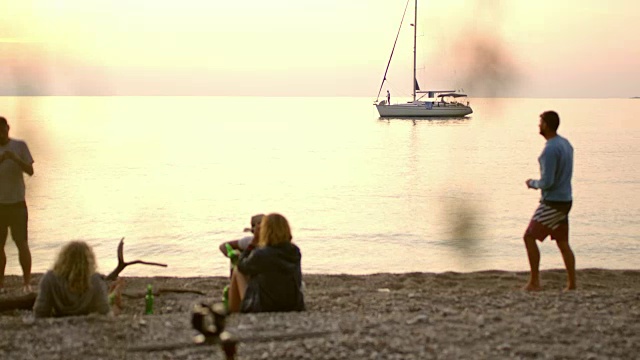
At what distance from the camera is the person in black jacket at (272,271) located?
702cm

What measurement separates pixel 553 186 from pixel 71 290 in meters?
4.42

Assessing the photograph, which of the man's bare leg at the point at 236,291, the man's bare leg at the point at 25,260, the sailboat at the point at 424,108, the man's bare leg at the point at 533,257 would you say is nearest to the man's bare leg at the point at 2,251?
the man's bare leg at the point at 25,260

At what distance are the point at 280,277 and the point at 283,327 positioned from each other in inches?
26.6

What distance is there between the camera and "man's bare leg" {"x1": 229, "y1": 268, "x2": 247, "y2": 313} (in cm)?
738

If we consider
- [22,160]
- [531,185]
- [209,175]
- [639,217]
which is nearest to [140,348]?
[22,160]

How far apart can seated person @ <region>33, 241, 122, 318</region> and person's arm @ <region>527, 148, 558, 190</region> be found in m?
4.05

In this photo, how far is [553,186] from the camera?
27.8 ft

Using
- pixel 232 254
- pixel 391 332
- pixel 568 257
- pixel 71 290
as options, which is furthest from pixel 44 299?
pixel 568 257

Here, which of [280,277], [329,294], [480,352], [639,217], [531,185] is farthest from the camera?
[639,217]

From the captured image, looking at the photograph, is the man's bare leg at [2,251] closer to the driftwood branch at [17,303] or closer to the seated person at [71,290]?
the driftwood branch at [17,303]

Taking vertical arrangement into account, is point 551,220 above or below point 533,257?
above

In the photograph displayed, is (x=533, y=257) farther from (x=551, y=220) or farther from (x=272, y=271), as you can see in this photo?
(x=272, y=271)

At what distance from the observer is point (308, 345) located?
6.07 metres

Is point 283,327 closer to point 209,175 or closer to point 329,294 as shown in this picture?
point 329,294
